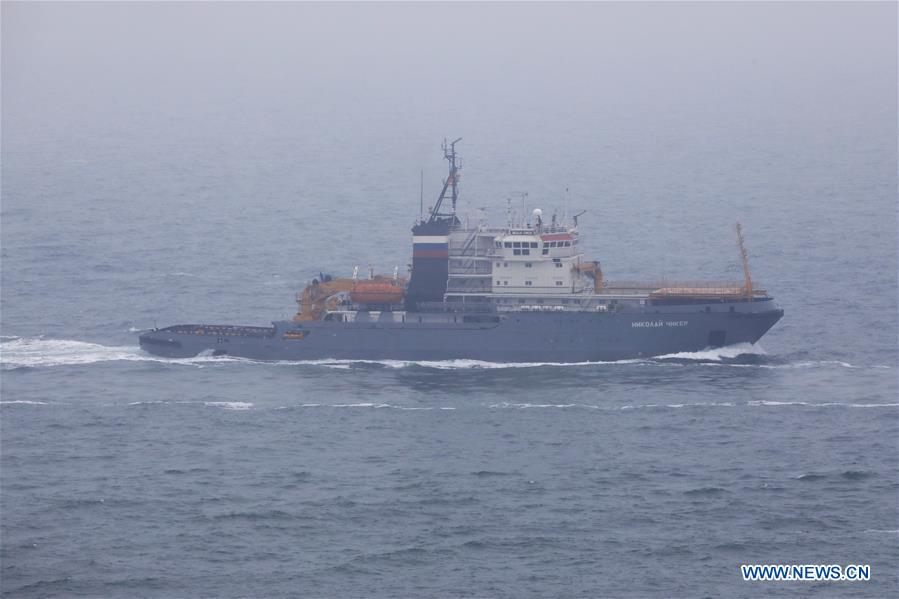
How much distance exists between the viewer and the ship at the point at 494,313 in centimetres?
7412

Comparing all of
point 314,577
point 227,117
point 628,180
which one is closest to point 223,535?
point 314,577

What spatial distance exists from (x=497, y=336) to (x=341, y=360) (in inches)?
308

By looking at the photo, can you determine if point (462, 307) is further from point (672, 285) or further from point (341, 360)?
point (672, 285)

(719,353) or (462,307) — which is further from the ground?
(462,307)

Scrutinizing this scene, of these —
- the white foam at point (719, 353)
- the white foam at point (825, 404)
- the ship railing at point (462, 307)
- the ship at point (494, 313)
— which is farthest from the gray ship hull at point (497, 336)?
the white foam at point (825, 404)

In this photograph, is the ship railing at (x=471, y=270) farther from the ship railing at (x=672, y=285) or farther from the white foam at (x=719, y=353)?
the white foam at (x=719, y=353)

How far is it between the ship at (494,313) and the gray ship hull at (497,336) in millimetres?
48

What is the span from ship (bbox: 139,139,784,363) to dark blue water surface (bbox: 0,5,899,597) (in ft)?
4.15

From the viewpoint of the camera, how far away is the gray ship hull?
243ft

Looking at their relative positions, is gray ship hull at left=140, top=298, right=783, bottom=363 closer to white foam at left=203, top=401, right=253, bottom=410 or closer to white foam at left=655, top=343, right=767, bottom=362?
white foam at left=655, top=343, right=767, bottom=362

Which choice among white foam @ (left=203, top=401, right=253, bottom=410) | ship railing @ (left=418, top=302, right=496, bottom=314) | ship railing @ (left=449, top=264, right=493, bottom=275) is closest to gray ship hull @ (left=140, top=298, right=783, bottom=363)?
ship railing @ (left=418, top=302, right=496, bottom=314)

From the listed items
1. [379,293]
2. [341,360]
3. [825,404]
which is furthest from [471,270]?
[825,404]

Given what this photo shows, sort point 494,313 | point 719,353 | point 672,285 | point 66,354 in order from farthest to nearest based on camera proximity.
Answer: point 672,285
point 494,313
point 66,354
point 719,353

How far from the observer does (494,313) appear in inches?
2970
